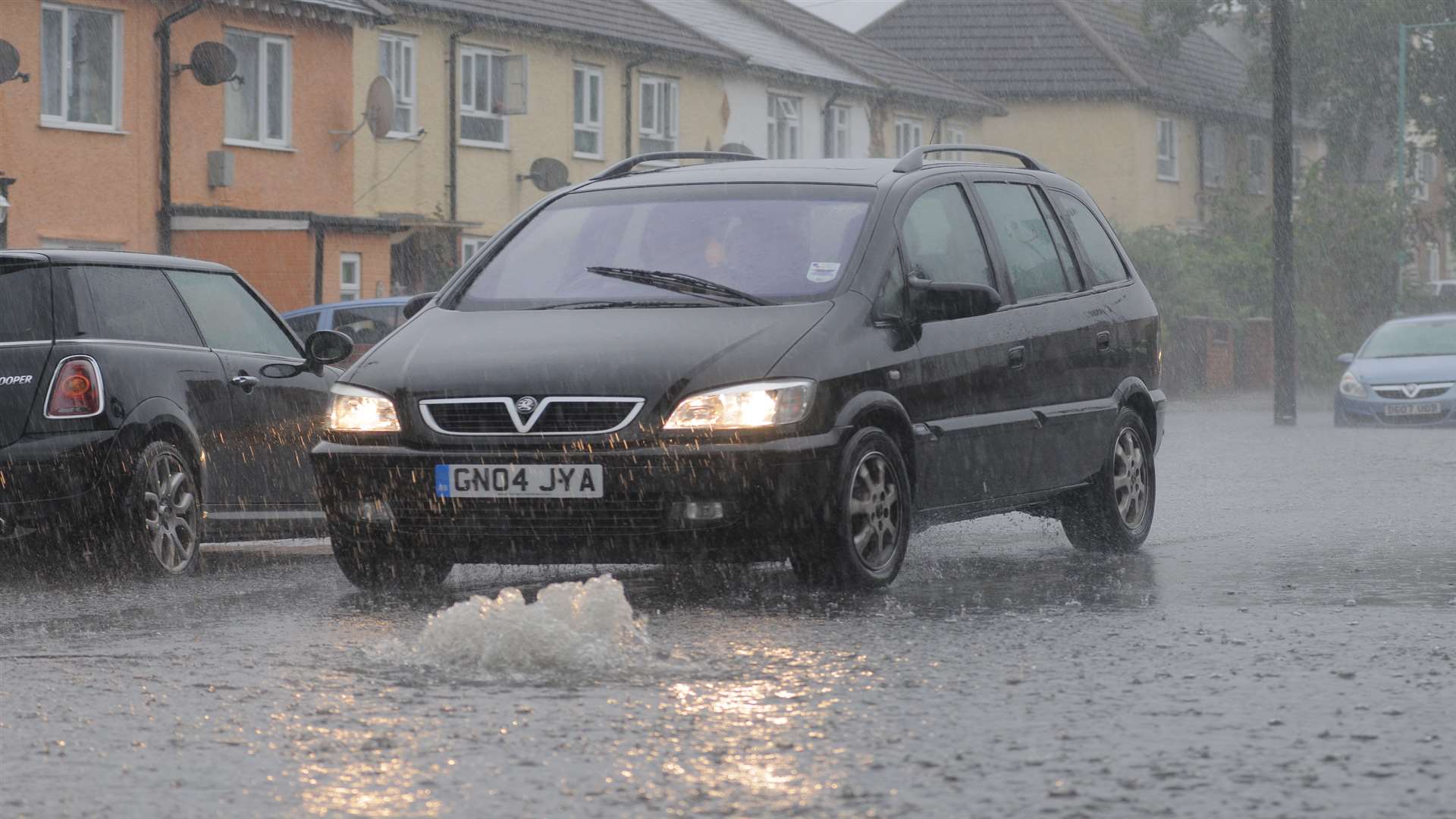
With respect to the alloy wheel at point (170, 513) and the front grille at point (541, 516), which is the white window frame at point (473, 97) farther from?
the front grille at point (541, 516)

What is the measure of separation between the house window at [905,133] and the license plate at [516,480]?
4542 cm

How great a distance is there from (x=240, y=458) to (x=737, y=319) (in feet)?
9.97

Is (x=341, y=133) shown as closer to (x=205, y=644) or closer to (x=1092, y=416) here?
(x=1092, y=416)

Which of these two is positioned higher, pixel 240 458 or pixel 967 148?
pixel 967 148

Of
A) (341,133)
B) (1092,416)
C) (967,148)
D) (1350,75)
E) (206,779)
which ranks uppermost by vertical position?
(1350,75)

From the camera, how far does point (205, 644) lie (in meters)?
7.88

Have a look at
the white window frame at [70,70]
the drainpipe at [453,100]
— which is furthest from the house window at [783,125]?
the white window frame at [70,70]

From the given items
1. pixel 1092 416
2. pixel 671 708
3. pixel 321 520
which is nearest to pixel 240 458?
pixel 321 520

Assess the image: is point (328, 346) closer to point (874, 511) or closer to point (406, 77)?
point (874, 511)

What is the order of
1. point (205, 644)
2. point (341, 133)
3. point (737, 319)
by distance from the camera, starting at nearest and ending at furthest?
point (205, 644)
point (737, 319)
point (341, 133)

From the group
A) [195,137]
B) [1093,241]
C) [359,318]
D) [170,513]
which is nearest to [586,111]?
[195,137]

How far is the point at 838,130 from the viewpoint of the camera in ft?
168

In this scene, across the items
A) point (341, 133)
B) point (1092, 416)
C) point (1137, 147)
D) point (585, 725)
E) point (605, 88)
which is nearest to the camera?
point (585, 725)

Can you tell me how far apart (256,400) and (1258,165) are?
58747mm
